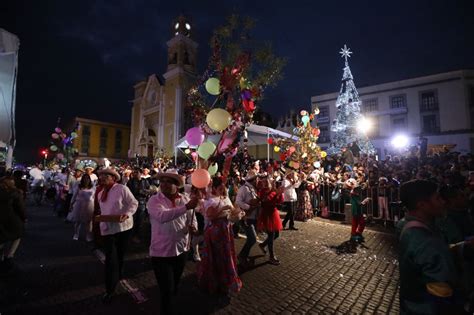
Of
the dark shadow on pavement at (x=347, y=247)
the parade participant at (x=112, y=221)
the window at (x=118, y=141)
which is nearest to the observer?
the parade participant at (x=112, y=221)

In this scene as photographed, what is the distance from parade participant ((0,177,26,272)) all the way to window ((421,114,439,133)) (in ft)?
120

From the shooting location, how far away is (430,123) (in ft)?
96.8

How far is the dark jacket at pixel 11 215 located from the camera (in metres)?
4.62

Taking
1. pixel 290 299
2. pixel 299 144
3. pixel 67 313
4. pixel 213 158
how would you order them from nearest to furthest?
1. pixel 67 313
2. pixel 290 299
3. pixel 213 158
4. pixel 299 144

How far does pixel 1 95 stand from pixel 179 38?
114ft

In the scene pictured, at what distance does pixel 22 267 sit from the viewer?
5.13 meters

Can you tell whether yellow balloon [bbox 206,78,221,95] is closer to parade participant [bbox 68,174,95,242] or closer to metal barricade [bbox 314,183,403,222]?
parade participant [bbox 68,174,95,242]

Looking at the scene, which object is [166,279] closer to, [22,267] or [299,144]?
[22,267]

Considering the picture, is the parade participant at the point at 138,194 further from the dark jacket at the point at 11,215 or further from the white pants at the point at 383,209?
the white pants at the point at 383,209

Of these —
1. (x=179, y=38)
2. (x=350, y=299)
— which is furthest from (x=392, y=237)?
(x=179, y=38)

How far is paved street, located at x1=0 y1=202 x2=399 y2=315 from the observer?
3729 mm

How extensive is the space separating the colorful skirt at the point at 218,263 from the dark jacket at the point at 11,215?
3.71 meters

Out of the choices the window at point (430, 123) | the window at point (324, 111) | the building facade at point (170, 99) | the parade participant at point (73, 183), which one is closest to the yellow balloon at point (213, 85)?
the parade participant at point (73, 183)

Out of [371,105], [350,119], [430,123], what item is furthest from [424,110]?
[350,119]
